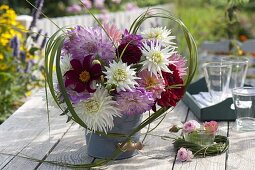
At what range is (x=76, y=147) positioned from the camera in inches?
90.7

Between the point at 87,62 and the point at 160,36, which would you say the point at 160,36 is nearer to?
the point at 160,36

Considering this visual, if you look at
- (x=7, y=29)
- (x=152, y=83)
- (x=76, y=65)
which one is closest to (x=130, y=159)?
(x=152, y=83)

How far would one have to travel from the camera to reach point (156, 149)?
2.24 meters

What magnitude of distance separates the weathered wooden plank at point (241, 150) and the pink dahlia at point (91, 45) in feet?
1.76

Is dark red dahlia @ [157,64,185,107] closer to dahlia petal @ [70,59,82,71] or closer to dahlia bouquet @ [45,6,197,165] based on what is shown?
dahlia bouquet @ [45,6,197,165]

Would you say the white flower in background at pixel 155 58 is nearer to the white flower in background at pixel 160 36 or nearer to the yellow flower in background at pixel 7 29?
the white flower in background at pixel 160 36

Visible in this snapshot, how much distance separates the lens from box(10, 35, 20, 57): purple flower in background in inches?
175

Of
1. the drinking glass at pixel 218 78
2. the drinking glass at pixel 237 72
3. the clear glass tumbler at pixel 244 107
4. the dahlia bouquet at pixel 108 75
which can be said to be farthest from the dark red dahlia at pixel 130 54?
the drinking glass at pixel 237 72

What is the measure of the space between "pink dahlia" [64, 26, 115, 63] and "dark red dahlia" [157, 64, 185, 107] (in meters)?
0.20

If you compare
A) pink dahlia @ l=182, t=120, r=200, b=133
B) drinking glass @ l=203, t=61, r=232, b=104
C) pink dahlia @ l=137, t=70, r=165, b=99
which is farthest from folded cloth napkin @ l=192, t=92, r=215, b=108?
pink dahlia @ l=137, t=70, r=165, b=99

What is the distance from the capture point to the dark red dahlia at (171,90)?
2033 mm

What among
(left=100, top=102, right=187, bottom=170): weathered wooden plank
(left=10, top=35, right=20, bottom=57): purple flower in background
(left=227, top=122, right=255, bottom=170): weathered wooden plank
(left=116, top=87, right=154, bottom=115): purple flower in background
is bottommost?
(left=100, top=102, right=187, bottom=170): weathered wooden plank

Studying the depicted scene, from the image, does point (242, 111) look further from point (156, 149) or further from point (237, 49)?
point (237, 49)

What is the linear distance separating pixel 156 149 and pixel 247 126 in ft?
1.42
